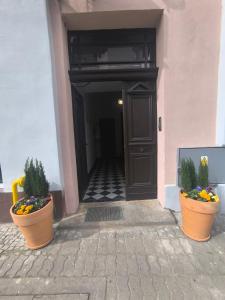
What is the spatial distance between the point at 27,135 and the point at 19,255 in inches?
62.8

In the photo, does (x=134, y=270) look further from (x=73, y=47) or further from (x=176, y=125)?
(x=73, y=47)

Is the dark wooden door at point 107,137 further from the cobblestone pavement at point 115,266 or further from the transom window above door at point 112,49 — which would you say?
the cobblestone pavement at point 115,266

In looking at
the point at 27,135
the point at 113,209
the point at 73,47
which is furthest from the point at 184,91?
the point at 27,135

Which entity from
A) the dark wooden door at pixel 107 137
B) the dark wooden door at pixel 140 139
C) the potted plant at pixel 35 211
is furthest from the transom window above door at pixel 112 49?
the dark wooden door at pixel 107 137

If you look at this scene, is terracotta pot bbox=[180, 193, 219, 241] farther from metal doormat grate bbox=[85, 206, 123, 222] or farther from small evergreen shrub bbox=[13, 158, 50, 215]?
small evergreen shrub bbox=[13, 158, 50, 215]

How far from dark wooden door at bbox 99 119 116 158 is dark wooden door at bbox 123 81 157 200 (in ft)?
17.6

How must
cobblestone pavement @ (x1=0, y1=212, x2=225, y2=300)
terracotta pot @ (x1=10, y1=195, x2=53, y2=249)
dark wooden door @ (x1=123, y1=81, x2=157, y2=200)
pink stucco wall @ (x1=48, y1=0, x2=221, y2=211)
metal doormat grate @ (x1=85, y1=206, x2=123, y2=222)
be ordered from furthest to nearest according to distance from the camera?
1. dark wooden door @ (x1=123, y1=81, x2=157, y2=200)
2. metal doormat grate @ (x1=85, y1=206, x2=123, y2=222)
3. pink stucco wall @ (x1=48, y1=0, x2=221, y2=211)
4. terracotta pot @ (x1=10, y1=195, x2=53, y2=249)
5. cobblestone pavement @ (x1=0, y1=212, x2=225, y2=300)

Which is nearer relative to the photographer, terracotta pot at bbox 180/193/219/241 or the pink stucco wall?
terracotta pot at bbox 180/193/219/241

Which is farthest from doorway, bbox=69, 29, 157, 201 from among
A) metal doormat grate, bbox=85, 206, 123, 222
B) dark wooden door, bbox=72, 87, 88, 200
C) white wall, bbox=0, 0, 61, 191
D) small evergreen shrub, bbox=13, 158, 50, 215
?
small evergreen shrub, bbox=13, 158, 50, 215

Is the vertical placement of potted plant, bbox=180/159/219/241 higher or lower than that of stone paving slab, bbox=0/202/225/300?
higher

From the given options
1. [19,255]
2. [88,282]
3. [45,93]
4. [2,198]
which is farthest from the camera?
[2,198]

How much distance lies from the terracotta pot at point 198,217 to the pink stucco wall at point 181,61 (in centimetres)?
69

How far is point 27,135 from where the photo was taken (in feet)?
8.59

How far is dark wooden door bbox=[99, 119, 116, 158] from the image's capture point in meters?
8.62
